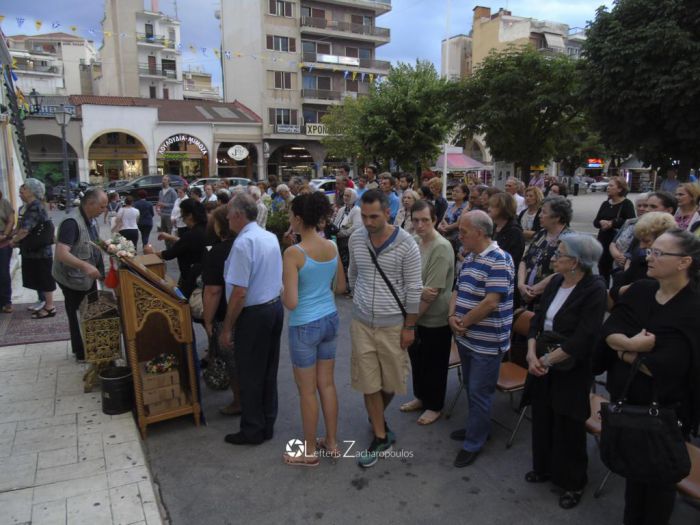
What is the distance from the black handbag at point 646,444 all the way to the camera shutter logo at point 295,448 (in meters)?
1.98

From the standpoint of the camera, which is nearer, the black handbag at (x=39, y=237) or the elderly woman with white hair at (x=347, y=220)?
the black handbag at (x=39, y=237)

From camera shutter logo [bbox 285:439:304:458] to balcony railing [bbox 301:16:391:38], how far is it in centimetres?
4108

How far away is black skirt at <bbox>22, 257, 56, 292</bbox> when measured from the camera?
6559 mm

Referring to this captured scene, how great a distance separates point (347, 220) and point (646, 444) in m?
6.17

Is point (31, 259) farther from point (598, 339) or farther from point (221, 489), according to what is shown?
point (598, 339)

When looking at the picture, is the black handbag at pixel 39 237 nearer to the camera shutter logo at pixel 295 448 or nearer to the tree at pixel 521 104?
the camera shutter logo at pixel 295 448

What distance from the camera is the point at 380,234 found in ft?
11.0

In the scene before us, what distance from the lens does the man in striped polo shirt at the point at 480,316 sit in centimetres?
331

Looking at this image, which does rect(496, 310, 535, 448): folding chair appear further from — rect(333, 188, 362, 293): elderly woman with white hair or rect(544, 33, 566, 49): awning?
rect(544, 33, 566, 49): awning

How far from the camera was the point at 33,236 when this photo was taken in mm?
6516

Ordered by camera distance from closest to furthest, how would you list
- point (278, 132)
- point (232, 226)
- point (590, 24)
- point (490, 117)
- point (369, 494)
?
1. point (369, 494)
2. point (232, 226)
3. point (590, 24)
4. point (490, 117)
5. point (278, 132)

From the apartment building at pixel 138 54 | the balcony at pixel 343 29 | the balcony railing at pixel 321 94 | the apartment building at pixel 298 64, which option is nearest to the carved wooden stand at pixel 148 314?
the apartment building at pixel 298 64

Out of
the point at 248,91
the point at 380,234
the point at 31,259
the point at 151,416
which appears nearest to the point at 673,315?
the point at 380,234

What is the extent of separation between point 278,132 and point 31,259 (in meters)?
33.8
